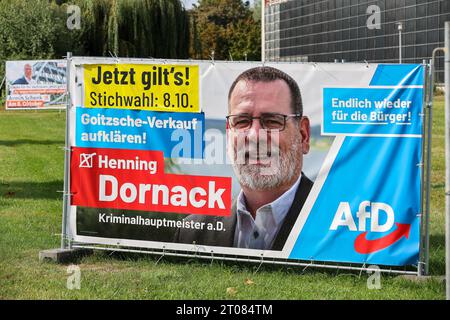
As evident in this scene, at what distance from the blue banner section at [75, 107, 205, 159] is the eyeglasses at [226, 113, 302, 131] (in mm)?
384

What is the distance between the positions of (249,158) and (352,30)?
9257cm

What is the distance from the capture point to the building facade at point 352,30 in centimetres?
8106

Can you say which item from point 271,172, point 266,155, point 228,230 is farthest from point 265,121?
point 228,230

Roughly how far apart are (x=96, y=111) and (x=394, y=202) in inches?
130

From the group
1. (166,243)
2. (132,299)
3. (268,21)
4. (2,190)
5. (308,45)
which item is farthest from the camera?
(268,21)

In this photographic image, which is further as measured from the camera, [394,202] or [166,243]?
[166,243]

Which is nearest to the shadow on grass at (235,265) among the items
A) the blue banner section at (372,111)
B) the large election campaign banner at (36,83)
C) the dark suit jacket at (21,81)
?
the blue banner section at (372,111)

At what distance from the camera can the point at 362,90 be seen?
7805mm

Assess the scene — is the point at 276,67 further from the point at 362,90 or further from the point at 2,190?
the point at 2,190

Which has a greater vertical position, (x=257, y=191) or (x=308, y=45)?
(x=308, y=45)

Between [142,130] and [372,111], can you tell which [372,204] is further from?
[142,130]

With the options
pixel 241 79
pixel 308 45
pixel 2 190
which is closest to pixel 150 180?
pixel 241 79

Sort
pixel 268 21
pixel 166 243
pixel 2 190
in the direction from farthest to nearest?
pixel 268 21 < pixel 2 190 < pixel 166 243

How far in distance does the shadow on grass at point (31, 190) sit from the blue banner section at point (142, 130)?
524 cm
